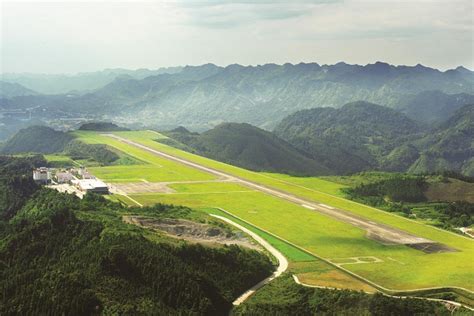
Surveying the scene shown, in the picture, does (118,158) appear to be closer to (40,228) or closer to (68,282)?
(40,228)

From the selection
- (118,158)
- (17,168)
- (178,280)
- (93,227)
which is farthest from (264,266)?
(118,158)

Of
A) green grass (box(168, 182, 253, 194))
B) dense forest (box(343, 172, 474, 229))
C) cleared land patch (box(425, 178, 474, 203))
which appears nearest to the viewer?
dense forest (box(343, 172, 474, 229))

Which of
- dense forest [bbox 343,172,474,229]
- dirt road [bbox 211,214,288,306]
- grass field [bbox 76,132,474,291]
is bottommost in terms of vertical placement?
dirt road [bbox 211,214,288,306]

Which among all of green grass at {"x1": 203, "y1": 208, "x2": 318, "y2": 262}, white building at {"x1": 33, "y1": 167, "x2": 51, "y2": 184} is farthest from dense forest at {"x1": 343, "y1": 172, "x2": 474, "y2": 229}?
white building at {"x1": 33, "y1": 167, "x2": 51, "y2": 184}

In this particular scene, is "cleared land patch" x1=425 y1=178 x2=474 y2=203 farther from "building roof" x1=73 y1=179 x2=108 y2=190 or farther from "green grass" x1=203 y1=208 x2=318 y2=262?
"building roof" x1=73 y1=179 x2=108 y2=190

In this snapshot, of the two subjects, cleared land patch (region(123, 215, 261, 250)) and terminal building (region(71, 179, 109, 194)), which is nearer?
cleared land patch (region(123, 215, 261, 250))

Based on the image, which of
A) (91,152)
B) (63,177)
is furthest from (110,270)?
(91,152)
